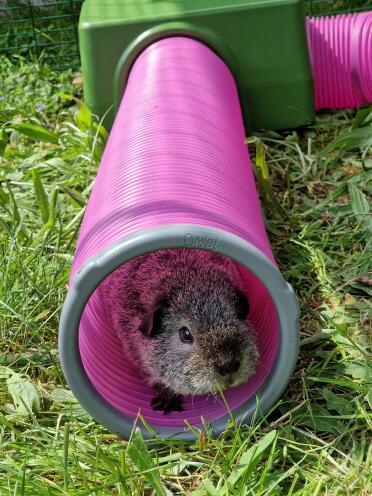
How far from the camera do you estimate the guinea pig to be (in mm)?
3018

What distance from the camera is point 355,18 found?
5.39 m

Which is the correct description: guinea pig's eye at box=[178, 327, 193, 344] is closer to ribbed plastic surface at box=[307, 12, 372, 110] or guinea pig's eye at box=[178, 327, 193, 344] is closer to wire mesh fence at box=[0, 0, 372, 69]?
ribbed plastic surface at box=[307, 12, 372, 110]

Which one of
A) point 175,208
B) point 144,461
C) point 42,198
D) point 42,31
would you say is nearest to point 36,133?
point 42,198

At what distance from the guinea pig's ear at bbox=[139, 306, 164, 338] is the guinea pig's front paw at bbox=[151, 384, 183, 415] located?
0.85 ft

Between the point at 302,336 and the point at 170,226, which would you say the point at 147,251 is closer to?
the point at 170,226

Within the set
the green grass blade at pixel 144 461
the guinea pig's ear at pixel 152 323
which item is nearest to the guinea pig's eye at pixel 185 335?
the guinea pig's ear at pixel 152 323

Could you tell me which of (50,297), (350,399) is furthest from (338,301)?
(50,297)

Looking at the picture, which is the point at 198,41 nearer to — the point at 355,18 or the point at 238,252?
the point at 355,18

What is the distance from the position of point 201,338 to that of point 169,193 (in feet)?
2.07

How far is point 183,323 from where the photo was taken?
122 inches

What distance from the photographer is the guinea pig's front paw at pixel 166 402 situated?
10.6 feet

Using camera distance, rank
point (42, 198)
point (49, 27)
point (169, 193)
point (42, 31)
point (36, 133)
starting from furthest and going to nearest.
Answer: point (49, 27)
point (42, 31)
point (36, 133)
point (42, 198)
point (169, 193)

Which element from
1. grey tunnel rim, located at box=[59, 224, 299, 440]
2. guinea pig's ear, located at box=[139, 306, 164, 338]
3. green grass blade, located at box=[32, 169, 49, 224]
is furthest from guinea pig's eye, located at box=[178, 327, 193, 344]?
green grass blade, located at box=[32, 169, 49, 224]

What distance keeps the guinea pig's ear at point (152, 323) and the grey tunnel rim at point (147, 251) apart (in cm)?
38
